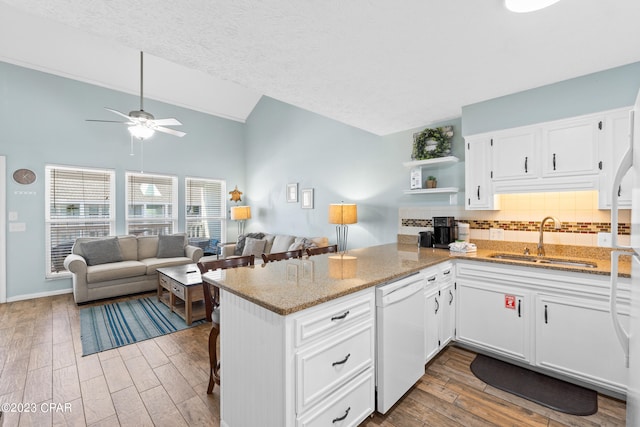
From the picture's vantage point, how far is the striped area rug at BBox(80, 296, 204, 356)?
9.44ft

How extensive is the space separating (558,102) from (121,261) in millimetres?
6060

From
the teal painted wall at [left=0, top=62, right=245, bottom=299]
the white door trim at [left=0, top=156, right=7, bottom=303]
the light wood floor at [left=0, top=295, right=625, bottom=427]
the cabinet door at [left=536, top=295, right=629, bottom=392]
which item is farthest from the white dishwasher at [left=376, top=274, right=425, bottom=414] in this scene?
the white door trim at [left=0, top=156, right=7, bottom=303]

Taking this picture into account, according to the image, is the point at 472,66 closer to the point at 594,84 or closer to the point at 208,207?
the point at 594,84

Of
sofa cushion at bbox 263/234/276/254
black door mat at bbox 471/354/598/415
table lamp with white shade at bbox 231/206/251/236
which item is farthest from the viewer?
table lamp with white shade at bbox 231/206/251/236

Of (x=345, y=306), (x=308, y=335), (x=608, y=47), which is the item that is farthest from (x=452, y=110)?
(x=308, y=335)

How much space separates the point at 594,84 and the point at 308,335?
3030 millimetres

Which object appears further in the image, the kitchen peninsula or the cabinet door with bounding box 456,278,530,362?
the cabinet door with bounding box 456,278,530,362

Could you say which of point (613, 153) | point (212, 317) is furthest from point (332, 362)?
point (613, 153)

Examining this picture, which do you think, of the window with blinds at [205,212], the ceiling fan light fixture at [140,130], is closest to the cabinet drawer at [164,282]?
the ceiling fan light fixture at [140,130]

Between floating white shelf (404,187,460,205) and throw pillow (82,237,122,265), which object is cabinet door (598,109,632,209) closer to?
floating white shelf (404,187,460,205)

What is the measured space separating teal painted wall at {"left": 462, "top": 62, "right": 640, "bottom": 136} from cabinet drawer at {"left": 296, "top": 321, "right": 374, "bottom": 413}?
2438 mm

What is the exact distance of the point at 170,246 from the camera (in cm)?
505

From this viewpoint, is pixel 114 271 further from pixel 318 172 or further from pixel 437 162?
pixel 437 162

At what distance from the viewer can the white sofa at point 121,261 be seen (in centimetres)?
392
